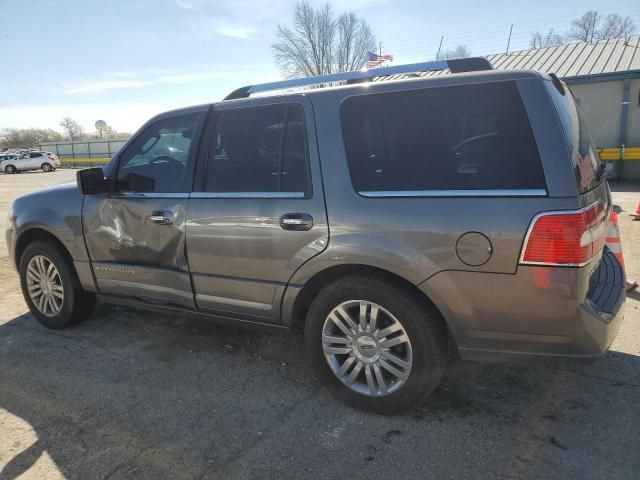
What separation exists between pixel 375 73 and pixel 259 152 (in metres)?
0.88

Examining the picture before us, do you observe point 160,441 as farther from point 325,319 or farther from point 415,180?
point 415,180

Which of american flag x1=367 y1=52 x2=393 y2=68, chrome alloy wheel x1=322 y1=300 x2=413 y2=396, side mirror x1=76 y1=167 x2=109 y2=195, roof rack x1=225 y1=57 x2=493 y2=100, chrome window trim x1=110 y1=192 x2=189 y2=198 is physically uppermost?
american flag x1=367 y1=52 x2=393 y2=68

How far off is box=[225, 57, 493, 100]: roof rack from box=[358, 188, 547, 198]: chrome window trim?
2.35ft

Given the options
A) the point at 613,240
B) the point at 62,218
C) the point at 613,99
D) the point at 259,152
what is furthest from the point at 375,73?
the point at 613,99

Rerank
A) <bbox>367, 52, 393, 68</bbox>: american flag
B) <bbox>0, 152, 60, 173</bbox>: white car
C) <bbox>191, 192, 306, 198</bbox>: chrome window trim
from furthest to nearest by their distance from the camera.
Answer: <bbox>0, 152, 60, 173</bbox>: white car < <bbox>367, 52, 393, 68</bbox>: american flag < <bbox>191, 192, 306, 198</bbox>: chrome window trim

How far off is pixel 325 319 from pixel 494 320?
0.96m

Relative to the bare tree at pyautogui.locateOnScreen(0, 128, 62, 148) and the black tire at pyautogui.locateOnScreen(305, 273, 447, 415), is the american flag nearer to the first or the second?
the black tire at pyautogui.locateOnScreen(305, 273, 447, 415)

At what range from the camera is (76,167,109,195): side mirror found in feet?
11.3

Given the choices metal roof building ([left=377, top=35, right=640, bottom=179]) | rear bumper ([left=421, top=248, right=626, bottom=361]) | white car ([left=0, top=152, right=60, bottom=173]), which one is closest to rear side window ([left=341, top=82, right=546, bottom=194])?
rear bumper ([left=421, top=248, right=626, bottom=361])

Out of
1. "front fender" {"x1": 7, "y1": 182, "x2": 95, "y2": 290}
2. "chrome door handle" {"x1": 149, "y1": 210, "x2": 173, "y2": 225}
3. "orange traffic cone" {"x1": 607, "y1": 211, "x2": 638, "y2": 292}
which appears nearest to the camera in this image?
"orange traffic cone" {"x1": 607, "y1": 211, "x2": 638, "y2": 292}

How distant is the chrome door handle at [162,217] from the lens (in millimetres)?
3283

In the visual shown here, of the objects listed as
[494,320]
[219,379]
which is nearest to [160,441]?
[219,379]

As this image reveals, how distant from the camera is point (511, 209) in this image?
2.24 metres

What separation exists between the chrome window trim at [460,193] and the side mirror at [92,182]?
2105 millimetres
